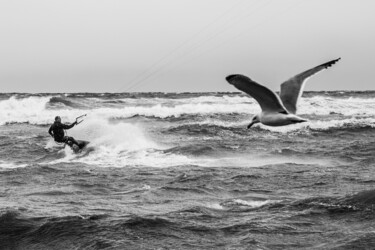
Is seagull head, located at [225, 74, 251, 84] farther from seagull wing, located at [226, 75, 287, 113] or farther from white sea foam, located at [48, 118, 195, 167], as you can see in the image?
white sea foam, located at [48, 118, 195, 167]

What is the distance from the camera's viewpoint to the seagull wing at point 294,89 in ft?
26.9

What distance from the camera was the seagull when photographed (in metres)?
7.04

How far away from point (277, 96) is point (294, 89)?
1117 millimetres

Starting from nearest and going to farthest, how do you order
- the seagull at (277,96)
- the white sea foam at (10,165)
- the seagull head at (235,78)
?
the seagull head at (235,78) < the seagull at (277,96) < the white sea foam at (10,165)

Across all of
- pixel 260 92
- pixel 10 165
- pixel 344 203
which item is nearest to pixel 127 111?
pixel 10 165

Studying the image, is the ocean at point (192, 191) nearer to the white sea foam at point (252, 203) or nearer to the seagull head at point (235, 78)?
the white sea foam at point (252, 203)

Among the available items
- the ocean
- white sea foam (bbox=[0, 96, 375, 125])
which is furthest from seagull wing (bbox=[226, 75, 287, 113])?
white sea foam (bbox=[0, 96, 375, 125])

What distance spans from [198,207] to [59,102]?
40.8 metres

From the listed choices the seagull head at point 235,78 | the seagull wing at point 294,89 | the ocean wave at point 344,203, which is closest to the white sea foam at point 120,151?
the ocean wave at point 344,203

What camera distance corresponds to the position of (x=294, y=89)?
8.30 m

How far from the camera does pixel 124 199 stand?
12.5 m

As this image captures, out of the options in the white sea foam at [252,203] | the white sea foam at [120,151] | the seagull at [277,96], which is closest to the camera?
the seagull at [277,96]

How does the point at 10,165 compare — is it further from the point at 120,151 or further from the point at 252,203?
the point at 252,203

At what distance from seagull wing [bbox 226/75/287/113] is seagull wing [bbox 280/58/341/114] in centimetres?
47
